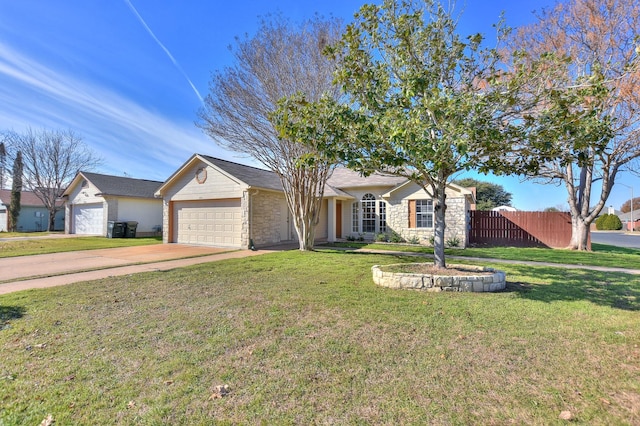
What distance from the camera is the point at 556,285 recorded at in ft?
23.4

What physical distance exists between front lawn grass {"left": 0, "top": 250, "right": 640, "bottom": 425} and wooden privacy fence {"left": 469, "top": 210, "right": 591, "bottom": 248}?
1060cm

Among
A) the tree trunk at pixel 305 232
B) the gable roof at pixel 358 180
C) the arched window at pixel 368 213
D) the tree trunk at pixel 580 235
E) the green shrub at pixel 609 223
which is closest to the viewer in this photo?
the tree trunk at pixel 305 232

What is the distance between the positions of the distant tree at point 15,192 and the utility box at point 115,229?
13.4m

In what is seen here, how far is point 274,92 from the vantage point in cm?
1225

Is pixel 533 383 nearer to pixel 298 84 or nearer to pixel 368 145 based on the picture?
pixel 368 145

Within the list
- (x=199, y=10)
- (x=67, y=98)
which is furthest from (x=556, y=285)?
(x=67, y=98)

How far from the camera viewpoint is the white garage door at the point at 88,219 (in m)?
22.4

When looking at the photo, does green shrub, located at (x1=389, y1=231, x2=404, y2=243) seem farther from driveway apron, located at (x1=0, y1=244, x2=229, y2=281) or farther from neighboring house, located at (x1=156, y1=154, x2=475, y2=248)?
driveway apron, located at (x1=0, y1=244, x2=229, y2=281)

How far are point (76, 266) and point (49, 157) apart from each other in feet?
82.2

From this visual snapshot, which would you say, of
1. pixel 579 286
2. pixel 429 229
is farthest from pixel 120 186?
pixel 579 286

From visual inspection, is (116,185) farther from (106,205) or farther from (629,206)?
(629,206)

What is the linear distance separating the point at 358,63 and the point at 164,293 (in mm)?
6318

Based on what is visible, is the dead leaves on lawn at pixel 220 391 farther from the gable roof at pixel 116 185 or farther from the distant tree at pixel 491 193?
the distant tree at pixel 491 193

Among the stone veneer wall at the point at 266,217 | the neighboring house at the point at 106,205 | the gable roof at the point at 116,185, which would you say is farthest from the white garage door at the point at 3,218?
the stone veneer wall at the point at 266,217
